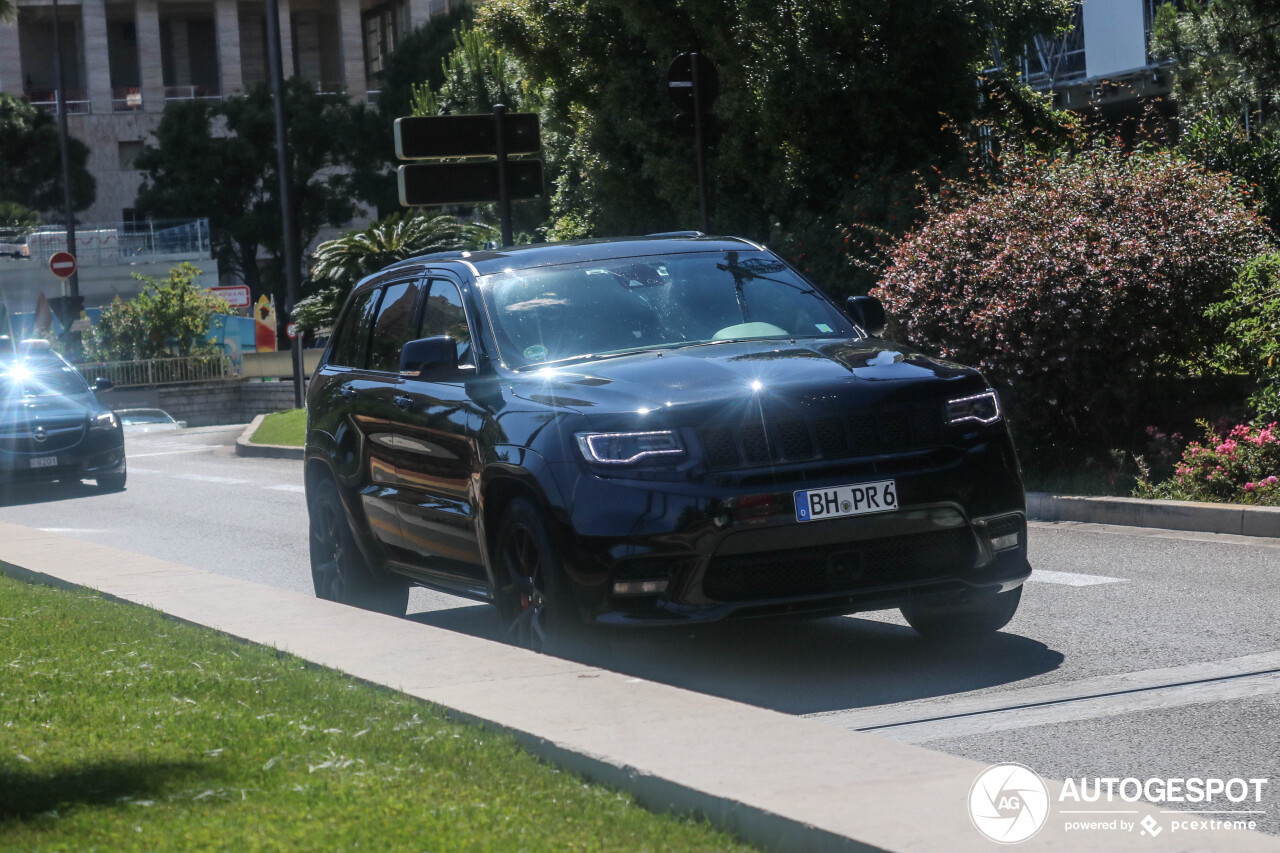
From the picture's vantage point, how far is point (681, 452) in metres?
6.11

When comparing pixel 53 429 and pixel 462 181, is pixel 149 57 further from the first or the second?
pixel 462 181

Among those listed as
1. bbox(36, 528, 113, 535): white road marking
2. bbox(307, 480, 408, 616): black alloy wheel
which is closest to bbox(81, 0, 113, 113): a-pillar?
bbox(36, 528, 113, 535): white road marking

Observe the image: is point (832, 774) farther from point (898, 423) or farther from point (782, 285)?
point (782, 285)

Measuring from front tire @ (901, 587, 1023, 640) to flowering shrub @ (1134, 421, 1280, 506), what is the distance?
4303 millimetres

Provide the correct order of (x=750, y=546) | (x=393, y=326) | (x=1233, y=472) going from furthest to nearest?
(x=1233, y=472) → (x=393, y=326) → (x=750, y=546)

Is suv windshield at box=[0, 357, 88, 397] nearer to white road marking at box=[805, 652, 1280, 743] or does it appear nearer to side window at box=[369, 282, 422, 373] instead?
side window at box=[369, 282, 422, 373]

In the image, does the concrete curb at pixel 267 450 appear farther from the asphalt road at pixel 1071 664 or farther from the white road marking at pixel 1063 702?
the white road marking at pixel 1063 702

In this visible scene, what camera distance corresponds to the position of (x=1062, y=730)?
553 centimetres

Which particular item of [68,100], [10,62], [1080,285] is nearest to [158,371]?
[1080,285]

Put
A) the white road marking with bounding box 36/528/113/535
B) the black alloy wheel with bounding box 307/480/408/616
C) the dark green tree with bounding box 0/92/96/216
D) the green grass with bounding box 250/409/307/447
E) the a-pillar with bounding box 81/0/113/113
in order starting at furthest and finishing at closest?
1. the a-pillar with bounding box 81/0/113/113
2. the dark green tree with bounding box 0/92/96/216
3. the green grass with bounding box 250/409/307/447
4. the white road marking with bounding box 36/528/113/535
5. the black alloy wheel with bounding box 307/480/408/616

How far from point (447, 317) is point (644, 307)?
98 centimetres

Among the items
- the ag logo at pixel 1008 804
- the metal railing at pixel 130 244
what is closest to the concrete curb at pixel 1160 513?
the ag logo at pixel 1008 804

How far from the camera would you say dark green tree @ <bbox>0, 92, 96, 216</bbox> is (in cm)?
7512

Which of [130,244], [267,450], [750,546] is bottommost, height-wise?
[267,450]
